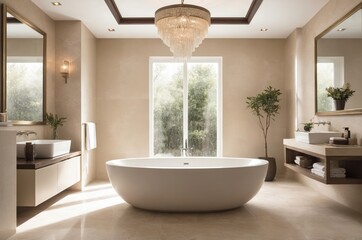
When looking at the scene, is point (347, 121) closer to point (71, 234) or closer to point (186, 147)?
point (186, 147)

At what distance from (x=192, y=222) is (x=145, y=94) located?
302 cm

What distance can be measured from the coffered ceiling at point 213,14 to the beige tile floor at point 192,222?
253 centimetres

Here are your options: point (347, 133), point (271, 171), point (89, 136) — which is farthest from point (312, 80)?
point (89, 136)

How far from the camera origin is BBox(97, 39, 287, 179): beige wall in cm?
564

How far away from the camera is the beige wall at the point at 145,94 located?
18.5 ft

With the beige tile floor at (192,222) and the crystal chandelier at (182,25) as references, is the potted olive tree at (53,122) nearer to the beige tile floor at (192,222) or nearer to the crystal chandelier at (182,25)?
the beige tile floor at (192,222)

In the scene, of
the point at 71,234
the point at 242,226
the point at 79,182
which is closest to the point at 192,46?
the point at 242,226

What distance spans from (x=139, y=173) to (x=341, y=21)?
9.50ft

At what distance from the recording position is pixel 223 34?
5438 mm

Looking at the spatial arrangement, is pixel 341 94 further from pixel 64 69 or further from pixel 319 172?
pixel 64 69

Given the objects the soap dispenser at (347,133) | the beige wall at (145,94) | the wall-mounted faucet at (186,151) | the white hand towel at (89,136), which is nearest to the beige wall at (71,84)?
the white hand towel at (89,136)

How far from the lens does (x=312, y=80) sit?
4.59 meters

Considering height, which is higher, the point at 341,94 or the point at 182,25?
the point at 182,25

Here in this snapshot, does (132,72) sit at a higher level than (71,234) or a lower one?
higher
